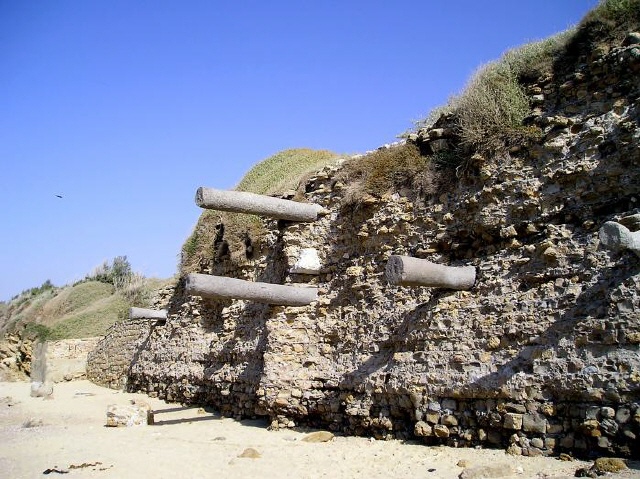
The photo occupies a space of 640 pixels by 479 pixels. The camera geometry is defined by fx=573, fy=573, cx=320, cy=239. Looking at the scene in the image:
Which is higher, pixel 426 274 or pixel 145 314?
pixel 426 274

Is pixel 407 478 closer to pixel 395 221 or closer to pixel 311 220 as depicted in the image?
pixel 395 221

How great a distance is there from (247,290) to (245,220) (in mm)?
3755

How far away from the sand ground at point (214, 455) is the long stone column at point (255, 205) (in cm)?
372

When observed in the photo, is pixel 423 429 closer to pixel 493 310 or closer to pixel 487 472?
pixel 487 472

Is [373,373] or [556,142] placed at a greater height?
[556,142]

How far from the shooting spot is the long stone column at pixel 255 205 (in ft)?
30.5

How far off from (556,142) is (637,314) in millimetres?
2670

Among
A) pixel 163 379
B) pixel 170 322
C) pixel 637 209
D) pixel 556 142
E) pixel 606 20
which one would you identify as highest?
pixel 606 20

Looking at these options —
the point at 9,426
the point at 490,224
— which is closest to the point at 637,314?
the point at 490,224

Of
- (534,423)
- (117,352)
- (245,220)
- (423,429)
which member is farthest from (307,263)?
(117,352)

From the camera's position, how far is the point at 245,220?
43.0 feet

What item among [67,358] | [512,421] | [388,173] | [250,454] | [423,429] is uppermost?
[388,173]

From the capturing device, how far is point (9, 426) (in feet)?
37.6

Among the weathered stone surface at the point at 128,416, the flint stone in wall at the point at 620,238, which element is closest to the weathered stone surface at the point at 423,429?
the flint stone in wall at the point at 620,238
